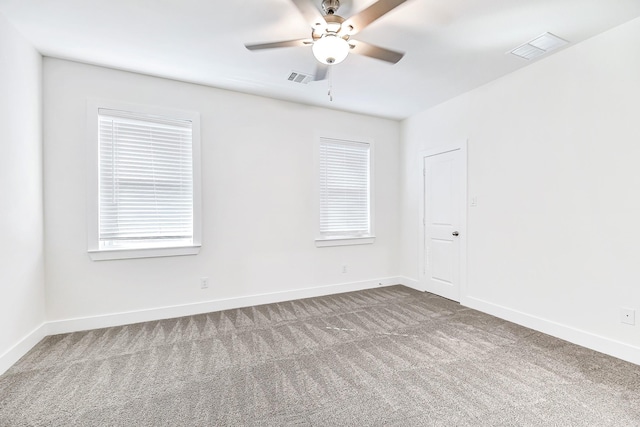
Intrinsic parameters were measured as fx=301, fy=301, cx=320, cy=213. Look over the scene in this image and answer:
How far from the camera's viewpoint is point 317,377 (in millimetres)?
2217

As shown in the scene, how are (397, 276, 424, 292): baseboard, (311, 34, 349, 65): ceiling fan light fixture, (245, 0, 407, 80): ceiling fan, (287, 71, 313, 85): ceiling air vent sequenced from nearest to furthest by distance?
(245, 0, 407, 80): ceiling fan, (311, 34, 349, 65): ceiling fan light fixture, (287, 71, 313, 85): ceiling air vent, (397, 276, 424, 292): baseboard

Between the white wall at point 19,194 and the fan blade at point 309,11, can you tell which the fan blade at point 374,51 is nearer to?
the fan blade at point 309,11

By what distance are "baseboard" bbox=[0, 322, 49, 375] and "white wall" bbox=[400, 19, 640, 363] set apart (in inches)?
180

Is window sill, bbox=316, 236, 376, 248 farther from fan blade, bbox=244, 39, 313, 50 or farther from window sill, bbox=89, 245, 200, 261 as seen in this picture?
fan blade, bbox=244, 39, 313, 50

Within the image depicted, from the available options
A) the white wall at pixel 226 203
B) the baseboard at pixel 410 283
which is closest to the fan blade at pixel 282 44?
the white wall at pixel 226 203

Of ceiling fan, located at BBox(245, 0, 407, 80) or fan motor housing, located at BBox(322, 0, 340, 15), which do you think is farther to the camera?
fan motor housing, located at BBox(322, 0, 340, 15)

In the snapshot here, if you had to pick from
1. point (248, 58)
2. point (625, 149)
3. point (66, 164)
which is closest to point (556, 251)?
point (625, 149)

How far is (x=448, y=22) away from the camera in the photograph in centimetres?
240

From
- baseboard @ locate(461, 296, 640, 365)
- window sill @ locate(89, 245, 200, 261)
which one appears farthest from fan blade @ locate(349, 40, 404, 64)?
baseboard @ locate(461, 296, 640, 365)

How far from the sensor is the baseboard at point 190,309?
306cm

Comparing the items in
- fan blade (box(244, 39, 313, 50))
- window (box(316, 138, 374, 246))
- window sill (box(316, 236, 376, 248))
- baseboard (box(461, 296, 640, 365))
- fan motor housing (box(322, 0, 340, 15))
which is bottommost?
baseboard (box(461, 296, 640, 365))

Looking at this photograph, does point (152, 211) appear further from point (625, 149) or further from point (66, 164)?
point (625, 149)

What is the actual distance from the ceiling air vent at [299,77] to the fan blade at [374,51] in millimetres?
1124

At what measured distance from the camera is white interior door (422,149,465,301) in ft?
13.2
